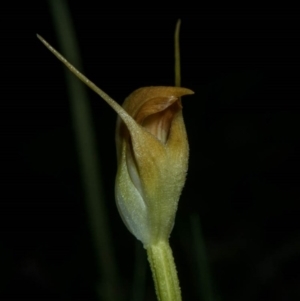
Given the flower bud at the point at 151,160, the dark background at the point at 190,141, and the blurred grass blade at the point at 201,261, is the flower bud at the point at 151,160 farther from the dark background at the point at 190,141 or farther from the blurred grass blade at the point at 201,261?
the dark background at the point at 190,141

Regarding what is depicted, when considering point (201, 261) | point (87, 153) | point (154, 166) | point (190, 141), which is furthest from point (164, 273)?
point (190, 141)

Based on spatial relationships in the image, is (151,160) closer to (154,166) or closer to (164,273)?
(154,166)

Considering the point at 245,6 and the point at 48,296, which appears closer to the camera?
the point at 48,296

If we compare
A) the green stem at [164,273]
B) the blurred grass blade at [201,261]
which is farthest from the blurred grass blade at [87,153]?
the green stem at [164,273]

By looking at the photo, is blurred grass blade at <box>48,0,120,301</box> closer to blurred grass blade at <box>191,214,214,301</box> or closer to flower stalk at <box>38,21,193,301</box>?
blurred grass blade at <box>191,214,214,301</box>

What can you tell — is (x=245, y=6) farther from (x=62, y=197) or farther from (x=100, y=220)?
(x=100, y=220)

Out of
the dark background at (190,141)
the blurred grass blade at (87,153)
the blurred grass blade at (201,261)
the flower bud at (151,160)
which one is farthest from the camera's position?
the dark background at (190,141)

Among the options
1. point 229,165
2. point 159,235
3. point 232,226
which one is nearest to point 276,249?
point 232,226
